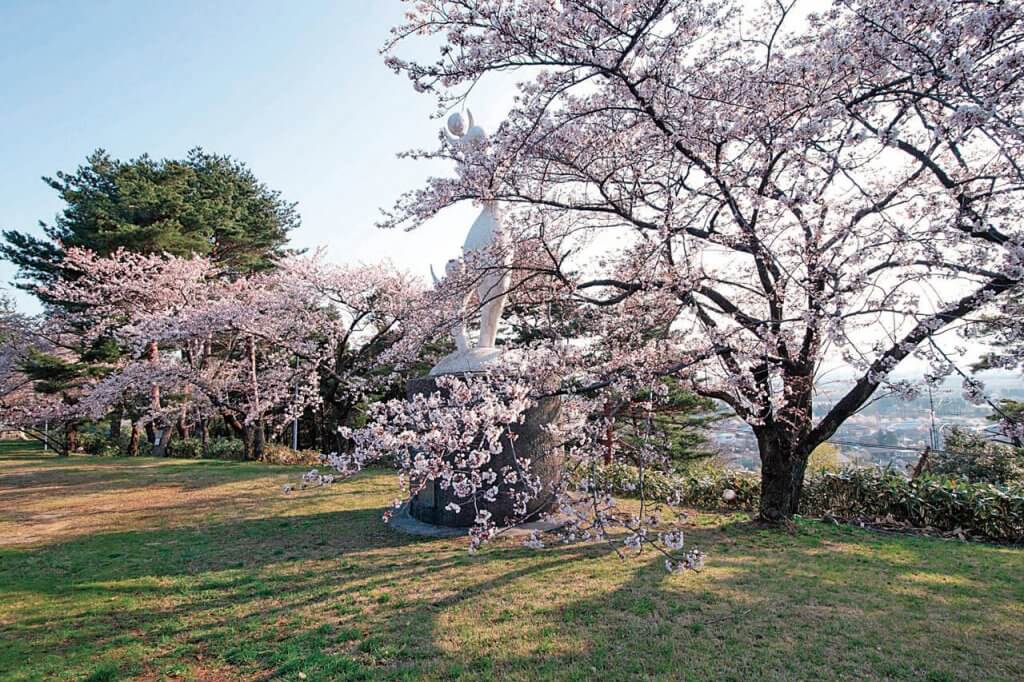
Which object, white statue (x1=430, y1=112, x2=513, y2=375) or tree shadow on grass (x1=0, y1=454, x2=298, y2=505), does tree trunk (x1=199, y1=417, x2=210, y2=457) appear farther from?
white statue (x1=430, y1=112, x2=513, y2=375)

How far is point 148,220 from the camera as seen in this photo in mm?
15523

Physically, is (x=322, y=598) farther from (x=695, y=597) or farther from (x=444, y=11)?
(x=444, y=11)

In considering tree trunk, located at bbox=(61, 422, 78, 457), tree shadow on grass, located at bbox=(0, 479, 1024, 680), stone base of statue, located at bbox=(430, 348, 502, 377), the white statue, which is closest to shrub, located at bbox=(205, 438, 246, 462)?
tree trunk, located at bbox=(61, 422, 78, 457)

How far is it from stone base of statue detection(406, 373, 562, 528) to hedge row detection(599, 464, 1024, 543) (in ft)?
2.35

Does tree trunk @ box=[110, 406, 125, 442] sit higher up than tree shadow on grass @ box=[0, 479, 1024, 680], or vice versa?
tree trunk @ box=[110, 406, 125, 442]

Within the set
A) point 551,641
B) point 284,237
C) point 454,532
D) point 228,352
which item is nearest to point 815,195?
point 551,641

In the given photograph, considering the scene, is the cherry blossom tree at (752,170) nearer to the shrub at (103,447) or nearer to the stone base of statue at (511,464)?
the stone base of statue at (511,464)

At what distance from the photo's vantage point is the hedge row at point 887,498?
5727 mm

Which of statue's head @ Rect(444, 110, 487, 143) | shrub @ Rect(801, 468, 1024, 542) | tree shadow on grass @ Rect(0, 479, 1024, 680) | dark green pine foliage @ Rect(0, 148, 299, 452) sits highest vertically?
dark green pine foliage @ Rect(0, 148, 299, 452)

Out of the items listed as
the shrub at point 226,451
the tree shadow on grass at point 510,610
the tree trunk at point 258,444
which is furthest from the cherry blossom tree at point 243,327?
the tree shadow on grass at point 510,610

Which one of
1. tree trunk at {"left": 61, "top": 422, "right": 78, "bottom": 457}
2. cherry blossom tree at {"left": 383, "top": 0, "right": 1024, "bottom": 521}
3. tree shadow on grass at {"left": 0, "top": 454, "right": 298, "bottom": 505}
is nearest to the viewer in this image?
cherry blossom tree at {"left": 383, "top": 0, "right": 1024, "bottom": 521}

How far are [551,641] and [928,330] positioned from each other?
108 inches

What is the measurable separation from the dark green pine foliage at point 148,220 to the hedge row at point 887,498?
47.8 ft

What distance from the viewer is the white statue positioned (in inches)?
230
